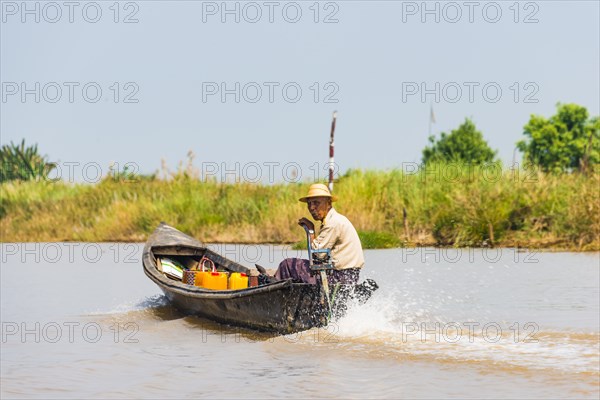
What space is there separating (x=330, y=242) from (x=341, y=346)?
3.91 ft

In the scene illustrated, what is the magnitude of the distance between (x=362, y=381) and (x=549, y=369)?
1.72 metres

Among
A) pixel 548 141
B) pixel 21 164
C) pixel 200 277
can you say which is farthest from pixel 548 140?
pixel 200 277

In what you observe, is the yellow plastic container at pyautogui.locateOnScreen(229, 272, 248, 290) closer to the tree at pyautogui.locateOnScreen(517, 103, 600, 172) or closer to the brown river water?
the brown river water

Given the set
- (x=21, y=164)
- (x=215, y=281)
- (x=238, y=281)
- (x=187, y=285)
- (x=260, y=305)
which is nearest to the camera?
(x=260, y=305)

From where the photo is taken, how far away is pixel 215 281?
40.5 feet

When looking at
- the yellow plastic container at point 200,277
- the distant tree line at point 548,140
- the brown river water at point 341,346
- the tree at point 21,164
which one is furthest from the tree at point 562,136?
the yellow plastic container at point 200,277

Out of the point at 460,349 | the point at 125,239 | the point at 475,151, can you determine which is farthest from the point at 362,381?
the point at 475,151

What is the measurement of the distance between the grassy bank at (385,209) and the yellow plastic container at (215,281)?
10.8 metres

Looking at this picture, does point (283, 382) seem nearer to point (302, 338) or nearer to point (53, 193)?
point (302, 338)

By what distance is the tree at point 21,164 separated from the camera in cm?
4450

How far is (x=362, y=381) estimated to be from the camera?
8.33m

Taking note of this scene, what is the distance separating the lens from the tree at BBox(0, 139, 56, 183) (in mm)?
44500

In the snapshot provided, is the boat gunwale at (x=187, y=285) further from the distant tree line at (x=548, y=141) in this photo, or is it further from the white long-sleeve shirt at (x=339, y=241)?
Answer: the distant tree line at (x=548, y=141)

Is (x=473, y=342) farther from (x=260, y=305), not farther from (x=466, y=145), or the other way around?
(x=466, y=145)
